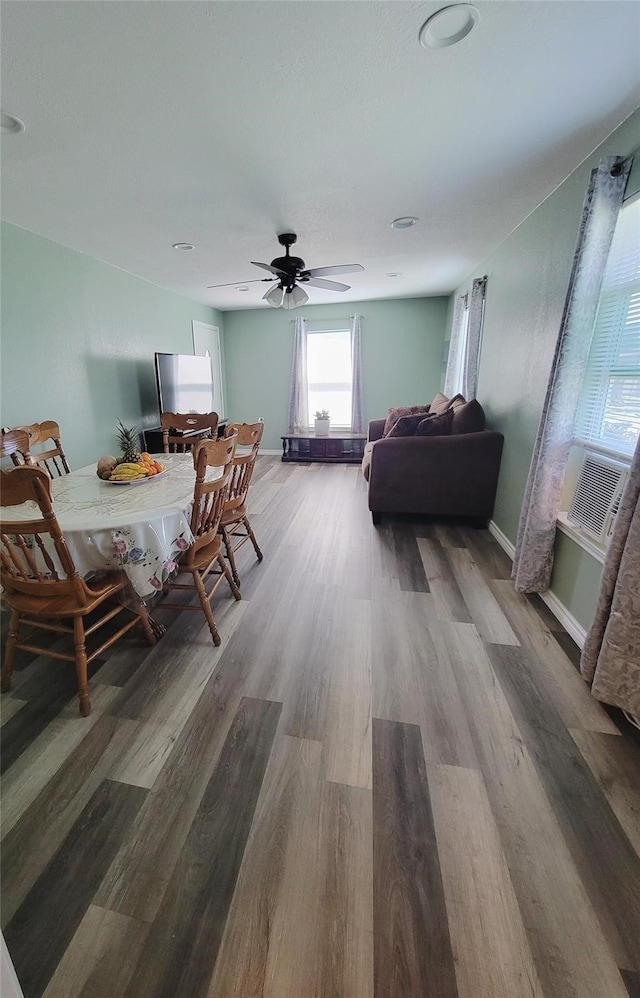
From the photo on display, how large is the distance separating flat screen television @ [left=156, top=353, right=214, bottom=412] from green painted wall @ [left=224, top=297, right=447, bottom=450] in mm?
1260

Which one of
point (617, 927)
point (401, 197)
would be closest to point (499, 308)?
point (401, 197)

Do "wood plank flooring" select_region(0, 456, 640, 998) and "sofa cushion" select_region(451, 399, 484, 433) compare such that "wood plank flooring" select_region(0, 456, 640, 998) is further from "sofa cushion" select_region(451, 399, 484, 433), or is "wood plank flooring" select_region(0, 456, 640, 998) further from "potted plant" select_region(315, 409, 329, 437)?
"potted plant" select_region(315, 409, 329, 437)

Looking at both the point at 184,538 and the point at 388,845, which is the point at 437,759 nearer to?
the point at 388,845

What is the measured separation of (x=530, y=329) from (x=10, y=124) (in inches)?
118

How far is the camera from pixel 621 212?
5.87 feet

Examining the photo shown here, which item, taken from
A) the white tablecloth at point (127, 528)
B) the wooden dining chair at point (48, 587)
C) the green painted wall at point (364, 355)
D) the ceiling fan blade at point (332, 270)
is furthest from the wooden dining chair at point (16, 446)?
the green painted wall at point (364, 355)

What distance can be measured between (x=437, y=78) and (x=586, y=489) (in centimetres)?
192

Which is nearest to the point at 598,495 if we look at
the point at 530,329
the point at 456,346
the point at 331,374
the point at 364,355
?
the point at 530,329

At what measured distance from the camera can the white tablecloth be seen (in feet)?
4.97

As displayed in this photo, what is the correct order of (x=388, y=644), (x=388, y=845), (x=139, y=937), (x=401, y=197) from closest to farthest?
(x=139, y=937)
(x=388, y=845)
(x=388, y=644)
(x=401, y=197)

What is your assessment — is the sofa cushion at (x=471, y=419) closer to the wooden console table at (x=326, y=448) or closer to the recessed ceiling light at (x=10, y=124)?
the wooden console table at (x=326, y=448)

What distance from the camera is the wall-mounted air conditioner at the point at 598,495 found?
178cm

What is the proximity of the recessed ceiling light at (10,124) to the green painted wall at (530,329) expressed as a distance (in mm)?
2646

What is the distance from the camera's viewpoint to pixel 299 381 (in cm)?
612
